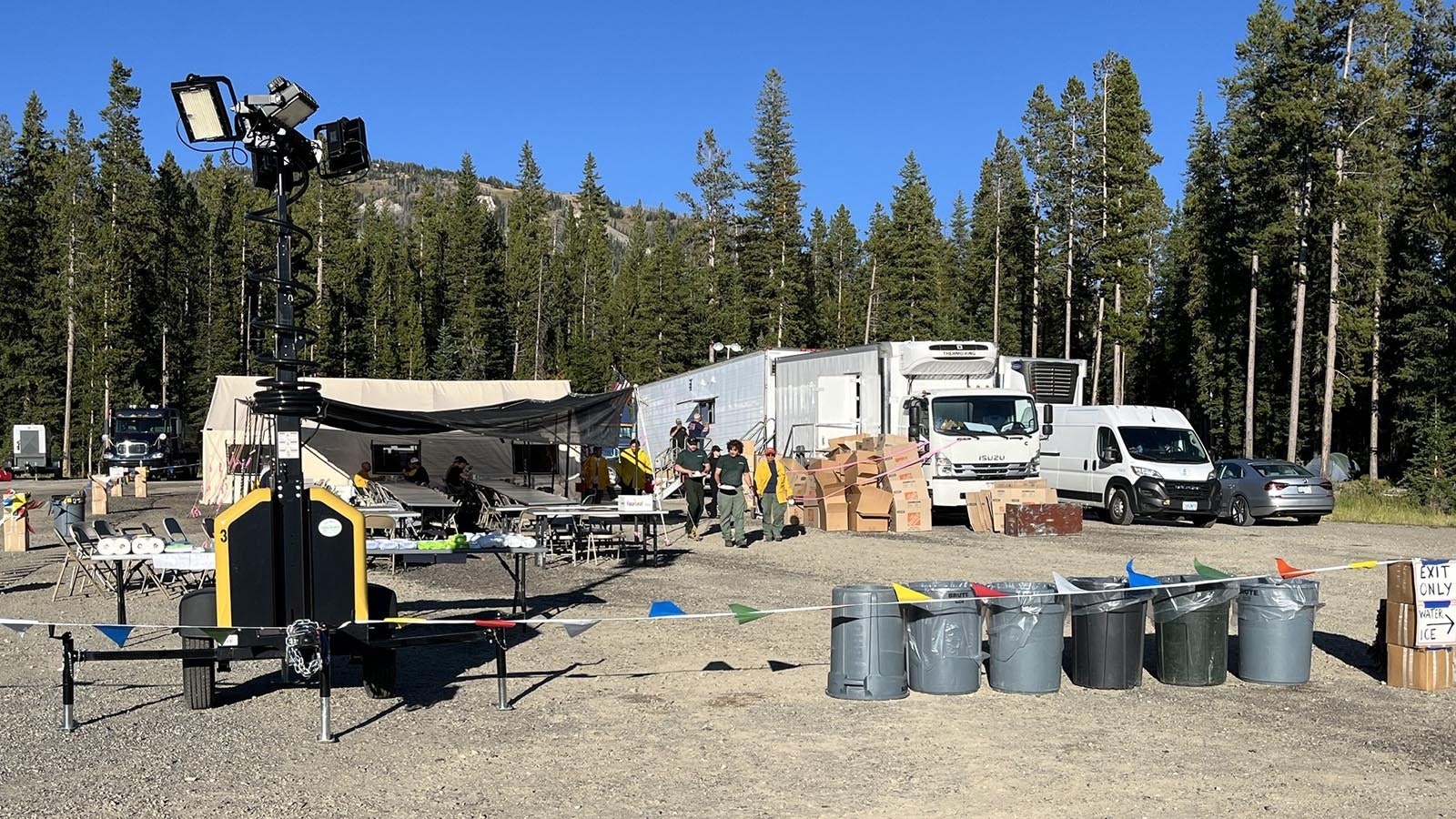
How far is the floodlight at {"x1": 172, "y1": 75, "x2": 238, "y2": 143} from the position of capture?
301 inches

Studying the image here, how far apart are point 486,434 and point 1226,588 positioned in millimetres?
12142

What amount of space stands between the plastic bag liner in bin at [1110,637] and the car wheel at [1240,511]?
15563 millimetres

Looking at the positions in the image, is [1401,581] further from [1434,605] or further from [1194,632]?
[1194,632]

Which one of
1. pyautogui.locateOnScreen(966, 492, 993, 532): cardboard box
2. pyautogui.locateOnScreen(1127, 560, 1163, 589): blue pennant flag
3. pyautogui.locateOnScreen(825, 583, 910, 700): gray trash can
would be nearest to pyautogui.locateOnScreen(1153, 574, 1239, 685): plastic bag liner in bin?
pyautogui.locateOnScreen(1127, 560, 1163, 589): blue pennant flag

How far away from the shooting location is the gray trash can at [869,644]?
8305 mm

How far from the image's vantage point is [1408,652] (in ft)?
28.4

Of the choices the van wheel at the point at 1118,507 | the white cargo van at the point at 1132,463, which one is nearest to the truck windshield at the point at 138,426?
the white cargo van at the point at 1132,463

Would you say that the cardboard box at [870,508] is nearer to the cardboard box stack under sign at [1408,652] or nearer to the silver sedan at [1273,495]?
the silver sedan at [1273,495]

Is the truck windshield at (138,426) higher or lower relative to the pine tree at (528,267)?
lower

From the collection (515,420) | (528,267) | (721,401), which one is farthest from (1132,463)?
(528,267)

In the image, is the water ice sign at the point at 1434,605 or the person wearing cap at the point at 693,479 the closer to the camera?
the water ice sign at the point at 1434,605

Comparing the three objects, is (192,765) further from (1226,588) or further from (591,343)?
(591,343)

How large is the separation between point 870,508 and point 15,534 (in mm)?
13250

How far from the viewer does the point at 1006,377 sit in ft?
77.6
